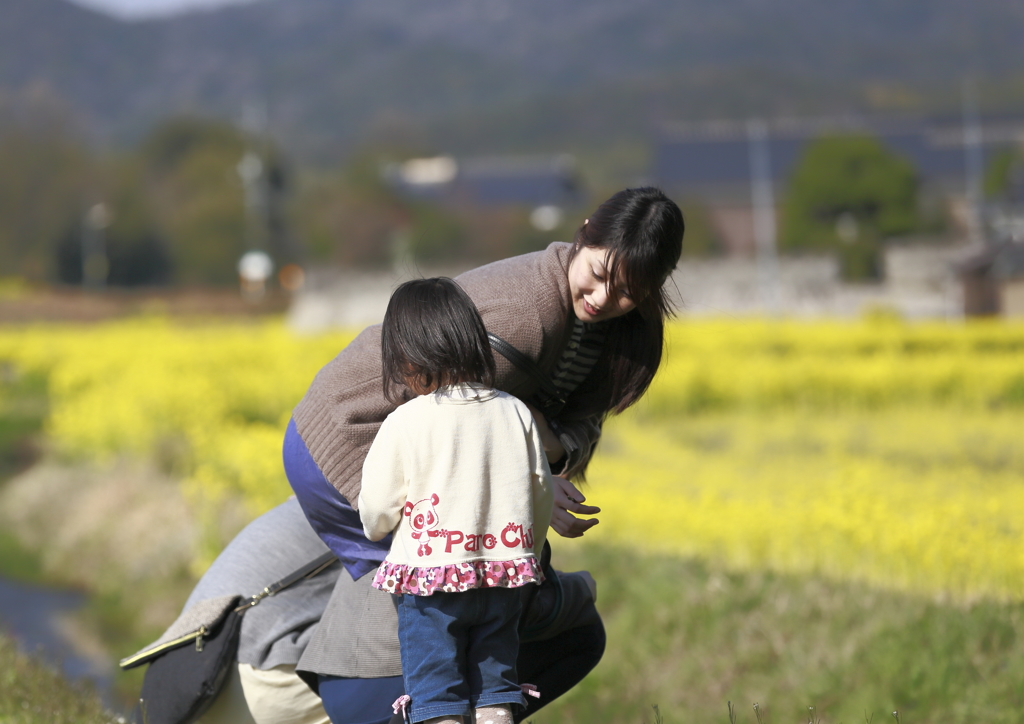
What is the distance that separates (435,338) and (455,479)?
28 centimetres

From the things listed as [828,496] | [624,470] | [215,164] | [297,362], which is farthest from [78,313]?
[215,164]

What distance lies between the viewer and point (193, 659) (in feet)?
8.79

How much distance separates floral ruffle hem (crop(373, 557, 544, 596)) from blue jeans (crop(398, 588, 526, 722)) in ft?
0.13

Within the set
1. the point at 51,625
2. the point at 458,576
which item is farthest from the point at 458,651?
the point at 51,625

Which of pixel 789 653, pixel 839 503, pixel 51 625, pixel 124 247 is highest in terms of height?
pixel 839 503

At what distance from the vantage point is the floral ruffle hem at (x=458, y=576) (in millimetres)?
2129

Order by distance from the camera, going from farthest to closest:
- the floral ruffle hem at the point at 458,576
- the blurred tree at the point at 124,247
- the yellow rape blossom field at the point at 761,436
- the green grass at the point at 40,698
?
the blurred tree at the point at 124,247
the yellow rape blossom field at the point at 761,436
the green grass at the point at 40,698
the floral ruffle hem at the point at 458,576

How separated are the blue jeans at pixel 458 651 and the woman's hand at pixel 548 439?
386mm

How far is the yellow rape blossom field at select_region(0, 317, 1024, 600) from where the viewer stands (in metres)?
5.38

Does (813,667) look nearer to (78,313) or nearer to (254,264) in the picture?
(78,313)

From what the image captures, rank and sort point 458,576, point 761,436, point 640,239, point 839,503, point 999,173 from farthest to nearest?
point 999,173
point 761,436
point 839,503
point 640,239
point 458,576

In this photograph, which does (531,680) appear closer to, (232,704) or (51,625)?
(232,704)

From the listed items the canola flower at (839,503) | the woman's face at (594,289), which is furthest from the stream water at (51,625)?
the woman's face at (594,289)

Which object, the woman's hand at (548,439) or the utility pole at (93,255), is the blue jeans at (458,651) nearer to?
the woman's hand at (548,439)
